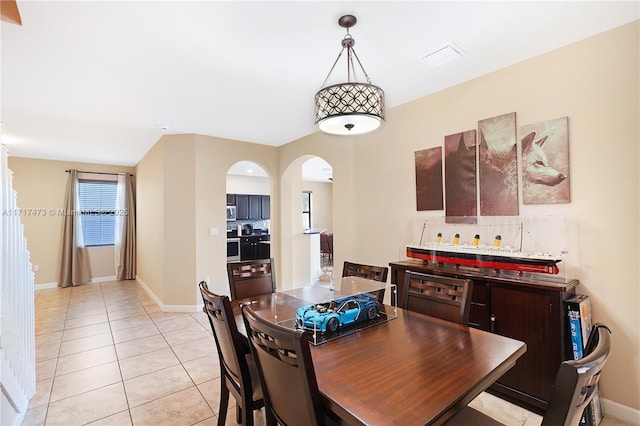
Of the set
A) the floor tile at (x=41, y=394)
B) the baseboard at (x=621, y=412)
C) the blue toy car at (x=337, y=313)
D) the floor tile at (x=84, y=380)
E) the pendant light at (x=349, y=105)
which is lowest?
the floor tile at (x=84, y=380)

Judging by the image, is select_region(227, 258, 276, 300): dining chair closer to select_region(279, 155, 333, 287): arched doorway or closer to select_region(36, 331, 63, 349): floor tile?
select_region(279, 155, 333, 287): arched doorway

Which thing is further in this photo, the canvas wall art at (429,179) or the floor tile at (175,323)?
the floor tile at (175,323)

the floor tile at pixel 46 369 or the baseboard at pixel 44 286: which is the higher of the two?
the baseboard at pixel 44 286

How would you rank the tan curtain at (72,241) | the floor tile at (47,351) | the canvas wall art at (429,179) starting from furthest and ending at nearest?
the tan curtain at (72,241), the floor tile at (47,351), the canvas wall art at (429,179)

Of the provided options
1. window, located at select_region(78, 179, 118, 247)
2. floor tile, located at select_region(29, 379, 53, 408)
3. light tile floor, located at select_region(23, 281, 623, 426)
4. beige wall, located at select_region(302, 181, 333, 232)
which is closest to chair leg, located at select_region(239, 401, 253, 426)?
light tile floor, located at select_region(23, 281, 623, 426)

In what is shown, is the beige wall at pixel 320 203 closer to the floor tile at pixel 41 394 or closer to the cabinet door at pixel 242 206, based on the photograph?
the cabinet door at pixel 242 206

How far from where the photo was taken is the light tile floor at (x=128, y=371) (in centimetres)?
214

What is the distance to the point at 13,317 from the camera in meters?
2.12

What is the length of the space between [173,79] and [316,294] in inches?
88.3

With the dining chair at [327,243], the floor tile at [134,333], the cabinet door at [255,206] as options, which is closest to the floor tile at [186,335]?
the floor tile at [134,333]

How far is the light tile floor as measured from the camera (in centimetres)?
214

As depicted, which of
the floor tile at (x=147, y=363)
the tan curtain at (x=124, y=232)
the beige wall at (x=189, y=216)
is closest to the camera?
the floor tile at (x=147, y=363)

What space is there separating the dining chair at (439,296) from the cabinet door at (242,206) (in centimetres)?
703

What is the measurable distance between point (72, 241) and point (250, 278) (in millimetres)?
5651
